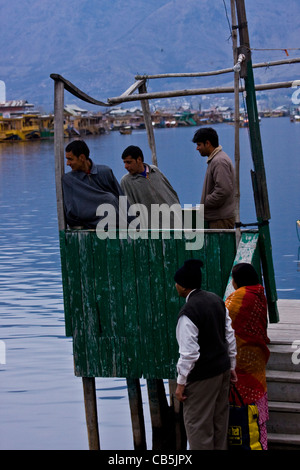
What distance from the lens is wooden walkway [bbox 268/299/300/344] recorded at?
8.65m

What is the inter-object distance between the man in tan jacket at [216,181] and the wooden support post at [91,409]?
2130 millimetres

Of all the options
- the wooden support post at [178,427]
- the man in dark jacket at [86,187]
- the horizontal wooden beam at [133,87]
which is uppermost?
the horizontal wooden beam at [133,87]

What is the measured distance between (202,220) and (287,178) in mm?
51234

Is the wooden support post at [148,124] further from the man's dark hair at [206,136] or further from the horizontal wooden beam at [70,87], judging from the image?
the man's dark hair at [206,136]

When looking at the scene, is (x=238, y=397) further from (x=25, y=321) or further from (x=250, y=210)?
(x=250, y=210)

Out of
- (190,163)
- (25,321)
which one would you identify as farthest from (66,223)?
(190,163)

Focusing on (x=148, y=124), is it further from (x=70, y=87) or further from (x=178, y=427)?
(x=178, y=427)

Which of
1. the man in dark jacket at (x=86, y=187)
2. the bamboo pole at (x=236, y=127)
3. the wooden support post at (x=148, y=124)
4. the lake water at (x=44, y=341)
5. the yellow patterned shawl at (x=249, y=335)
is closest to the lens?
the yellow patterned shawl at (x=249, y=335)

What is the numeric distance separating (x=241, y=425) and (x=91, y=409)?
9.86 ft

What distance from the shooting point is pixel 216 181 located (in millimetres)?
9336

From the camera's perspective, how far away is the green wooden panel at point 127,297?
862 cm

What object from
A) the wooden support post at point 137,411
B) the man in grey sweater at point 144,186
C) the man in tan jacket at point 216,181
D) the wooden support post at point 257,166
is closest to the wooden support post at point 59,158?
the man in grey sweater at point 144,186

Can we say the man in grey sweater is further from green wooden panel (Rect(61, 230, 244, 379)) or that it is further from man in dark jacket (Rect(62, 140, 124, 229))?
green wooden panel (Rect(61, 230, 244, 379))

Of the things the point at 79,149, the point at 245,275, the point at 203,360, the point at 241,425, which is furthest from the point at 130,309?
the point at 203,360
